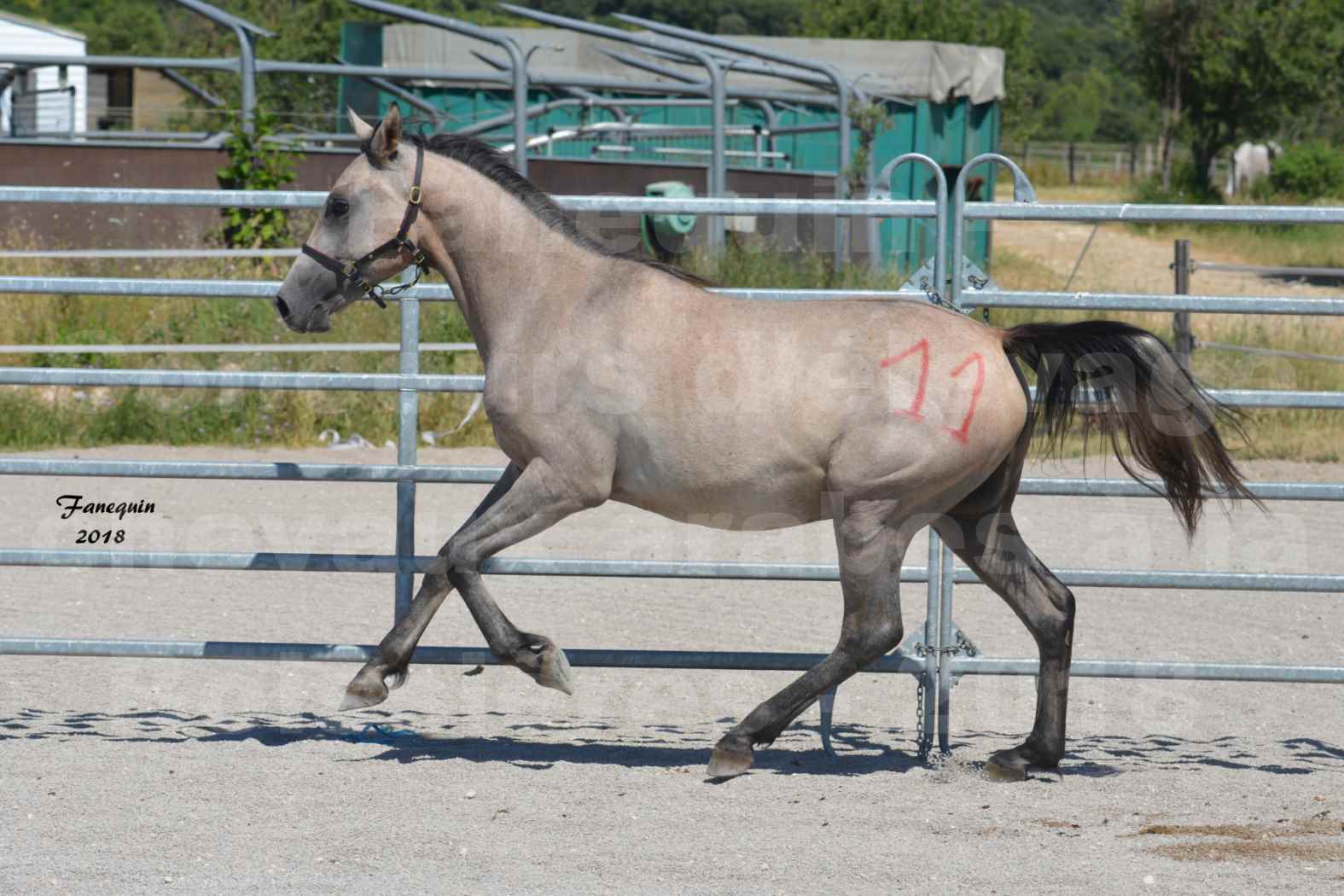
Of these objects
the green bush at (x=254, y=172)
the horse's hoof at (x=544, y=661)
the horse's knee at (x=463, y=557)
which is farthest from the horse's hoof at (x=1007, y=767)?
the green bush at (x=254, y=172)

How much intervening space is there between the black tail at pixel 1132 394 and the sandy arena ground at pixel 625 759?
98 centimetres

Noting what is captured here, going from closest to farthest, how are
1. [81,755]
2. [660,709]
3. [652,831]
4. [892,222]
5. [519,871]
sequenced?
[519,871] < [652,831] < [81,755] < [660,709] < [892,222]

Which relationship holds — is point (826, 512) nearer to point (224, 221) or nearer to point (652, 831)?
point (652, 831)

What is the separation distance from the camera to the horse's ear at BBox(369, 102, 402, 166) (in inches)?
176

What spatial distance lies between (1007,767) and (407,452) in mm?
2112

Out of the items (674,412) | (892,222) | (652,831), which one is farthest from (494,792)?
(892,222)

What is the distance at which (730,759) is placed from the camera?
457 cm

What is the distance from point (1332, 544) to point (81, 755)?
22.0ft

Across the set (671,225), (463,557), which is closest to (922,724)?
(463,557)

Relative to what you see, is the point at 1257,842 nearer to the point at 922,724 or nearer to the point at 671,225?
the point at 922,724

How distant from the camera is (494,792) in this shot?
4.45 m

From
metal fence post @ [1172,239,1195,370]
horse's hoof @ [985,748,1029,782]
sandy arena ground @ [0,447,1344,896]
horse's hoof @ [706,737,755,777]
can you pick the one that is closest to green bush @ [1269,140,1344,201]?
metal fence post @ [1172,239,1195,370]

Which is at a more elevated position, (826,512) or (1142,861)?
(826,512)

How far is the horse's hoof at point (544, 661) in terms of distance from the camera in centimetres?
461
